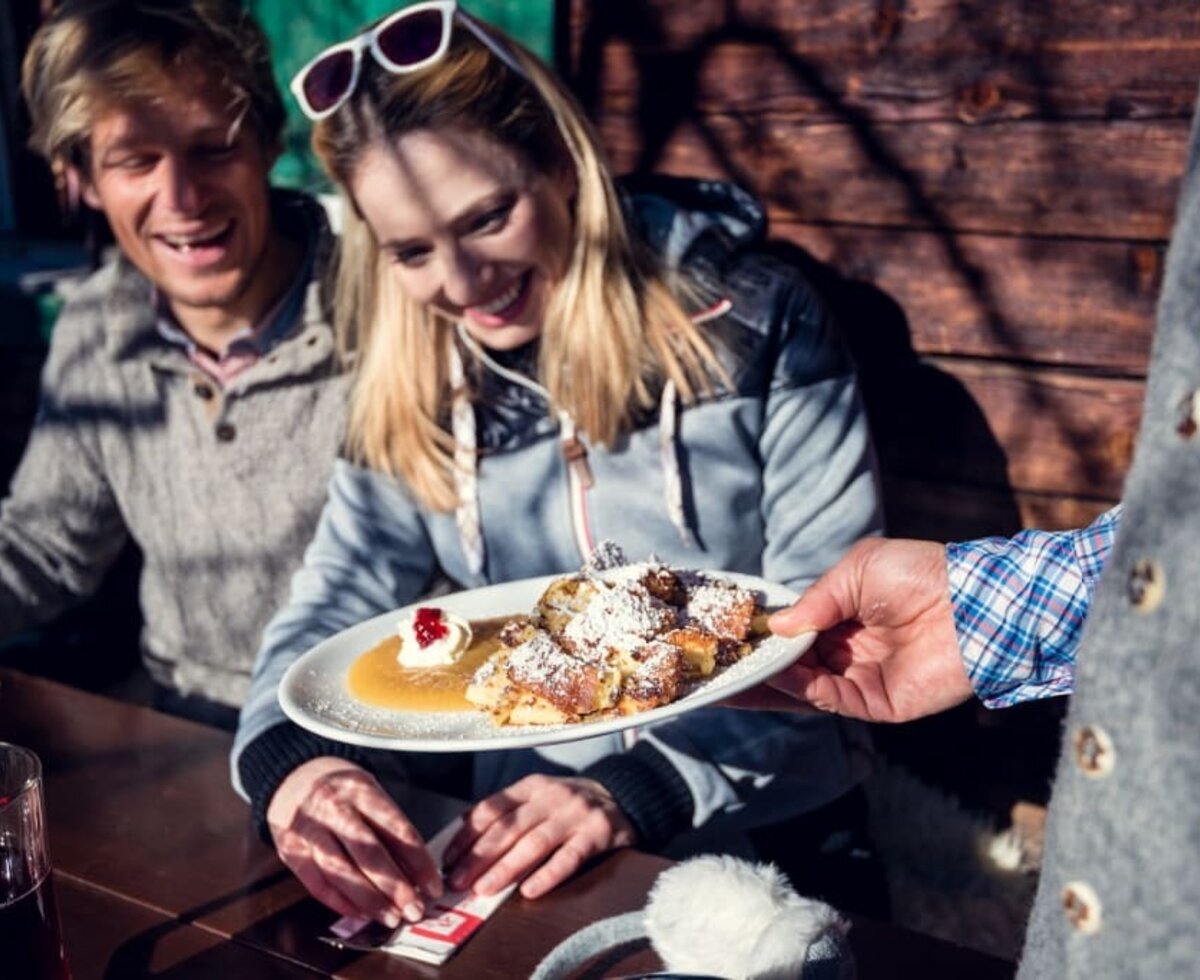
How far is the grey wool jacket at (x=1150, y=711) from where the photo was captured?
715 mm

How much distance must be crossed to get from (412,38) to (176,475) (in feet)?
3.63

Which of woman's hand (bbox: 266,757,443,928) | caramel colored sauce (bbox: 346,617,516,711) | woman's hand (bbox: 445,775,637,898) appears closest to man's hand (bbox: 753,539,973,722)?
woman's hand (bbox: 445,775,637,898)

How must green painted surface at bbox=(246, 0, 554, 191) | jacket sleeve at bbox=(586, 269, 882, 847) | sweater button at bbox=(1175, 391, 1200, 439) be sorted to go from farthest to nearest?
green painted surface at bbox=(246, 0, 554, 191), jacket sleeve at bbox=(586, 269, 882, 847), sweater button at bbox=(1175, 391, 1200, 439)

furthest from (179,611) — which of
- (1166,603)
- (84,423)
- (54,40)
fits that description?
(1166,603)

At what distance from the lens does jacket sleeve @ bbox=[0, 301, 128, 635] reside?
2668mm

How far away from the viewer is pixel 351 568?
2.17 m

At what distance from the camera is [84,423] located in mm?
2707

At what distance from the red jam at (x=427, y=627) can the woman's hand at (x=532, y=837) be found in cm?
23

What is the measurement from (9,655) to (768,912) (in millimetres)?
2398

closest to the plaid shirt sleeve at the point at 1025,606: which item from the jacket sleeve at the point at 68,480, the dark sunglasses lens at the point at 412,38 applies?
the dark sunglasses lens at the point at 412,38

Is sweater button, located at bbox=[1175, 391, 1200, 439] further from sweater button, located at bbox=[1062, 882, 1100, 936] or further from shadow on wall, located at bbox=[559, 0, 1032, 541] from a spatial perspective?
shadow on wall, located at bbox=[559, 0, 1032, 541]

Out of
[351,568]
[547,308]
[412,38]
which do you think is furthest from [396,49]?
[351,568]

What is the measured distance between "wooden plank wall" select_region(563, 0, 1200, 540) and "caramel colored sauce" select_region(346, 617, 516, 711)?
51.9 inches

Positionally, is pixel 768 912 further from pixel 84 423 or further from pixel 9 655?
pixel 9 655
